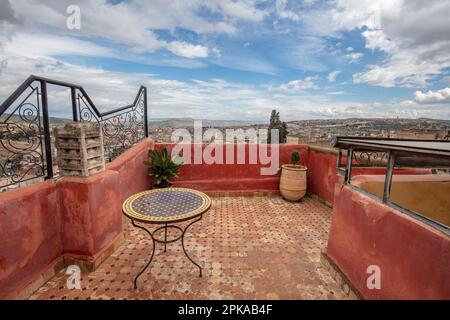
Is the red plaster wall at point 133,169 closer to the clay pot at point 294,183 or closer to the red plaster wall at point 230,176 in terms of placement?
the red plaster wall at point 230,176

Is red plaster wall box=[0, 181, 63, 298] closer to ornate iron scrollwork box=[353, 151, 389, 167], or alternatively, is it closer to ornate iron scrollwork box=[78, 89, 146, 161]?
ornate iron scrollwork box=[78, 89, 146, 161]

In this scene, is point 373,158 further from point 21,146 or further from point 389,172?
point 21,146

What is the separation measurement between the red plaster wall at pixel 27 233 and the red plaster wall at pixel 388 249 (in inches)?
135

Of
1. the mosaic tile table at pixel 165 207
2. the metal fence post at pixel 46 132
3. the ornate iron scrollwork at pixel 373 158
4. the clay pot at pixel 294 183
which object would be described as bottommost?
the clay pot at pixel 294 183

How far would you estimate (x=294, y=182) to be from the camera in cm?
526

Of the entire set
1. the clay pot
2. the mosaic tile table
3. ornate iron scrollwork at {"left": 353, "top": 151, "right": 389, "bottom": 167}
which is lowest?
the clay pot

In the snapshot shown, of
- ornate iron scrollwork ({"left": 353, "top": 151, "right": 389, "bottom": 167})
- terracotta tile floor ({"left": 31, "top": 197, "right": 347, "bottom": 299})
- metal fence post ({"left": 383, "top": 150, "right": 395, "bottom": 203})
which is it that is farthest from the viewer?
ornate iron scrollwork ({"left": 353, "top": 151, "right": 389, "bottom": 167})

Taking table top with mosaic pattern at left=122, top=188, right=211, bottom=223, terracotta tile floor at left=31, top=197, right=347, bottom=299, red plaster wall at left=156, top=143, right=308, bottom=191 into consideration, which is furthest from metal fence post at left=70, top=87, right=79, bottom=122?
red plaster wall at left=156, top=143, right=308, bottom=191

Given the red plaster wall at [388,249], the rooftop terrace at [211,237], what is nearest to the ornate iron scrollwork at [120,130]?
the rooftop terrace at [211,237]

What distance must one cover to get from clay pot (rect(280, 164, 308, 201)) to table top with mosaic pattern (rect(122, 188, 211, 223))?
3.01 metres

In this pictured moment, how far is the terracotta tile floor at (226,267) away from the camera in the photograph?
2.43 metres

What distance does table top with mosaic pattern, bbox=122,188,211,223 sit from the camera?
232 cm
